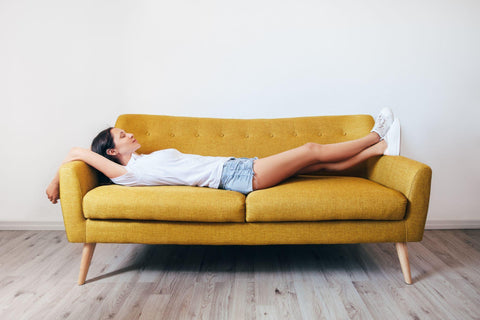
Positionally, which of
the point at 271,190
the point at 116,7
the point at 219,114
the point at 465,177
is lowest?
the point at 465,177

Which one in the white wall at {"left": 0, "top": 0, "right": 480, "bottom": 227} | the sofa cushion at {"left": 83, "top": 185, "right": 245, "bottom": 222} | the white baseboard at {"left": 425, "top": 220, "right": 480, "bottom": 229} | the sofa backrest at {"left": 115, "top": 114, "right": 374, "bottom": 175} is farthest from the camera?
the white baseboard at {"left": 425, "top": 220, "right": 480, "bottom": 229}

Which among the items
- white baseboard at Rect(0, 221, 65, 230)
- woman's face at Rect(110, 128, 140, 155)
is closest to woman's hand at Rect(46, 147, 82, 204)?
woman's face at Rect(110, 128, 140, 155)

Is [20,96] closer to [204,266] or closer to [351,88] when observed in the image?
[204,266]

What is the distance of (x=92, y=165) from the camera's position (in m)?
1.95

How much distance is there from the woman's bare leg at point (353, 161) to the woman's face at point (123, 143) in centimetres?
106

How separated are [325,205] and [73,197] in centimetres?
132

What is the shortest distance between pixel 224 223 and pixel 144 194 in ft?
1.46

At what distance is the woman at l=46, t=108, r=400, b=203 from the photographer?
195 cm

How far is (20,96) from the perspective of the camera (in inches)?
107

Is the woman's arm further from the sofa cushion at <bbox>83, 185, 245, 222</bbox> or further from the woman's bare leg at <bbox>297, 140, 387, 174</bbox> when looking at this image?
the woman's bare leg at <bbox>297, 140, 387, 174</bbox>

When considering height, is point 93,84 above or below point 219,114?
above

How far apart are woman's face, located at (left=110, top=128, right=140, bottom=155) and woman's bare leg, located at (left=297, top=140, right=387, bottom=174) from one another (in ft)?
3.49

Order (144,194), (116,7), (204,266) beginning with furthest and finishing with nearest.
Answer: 1. (116,7)
2. (204,266)
3. (144,194)

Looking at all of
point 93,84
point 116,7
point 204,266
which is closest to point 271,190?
point 204,266
